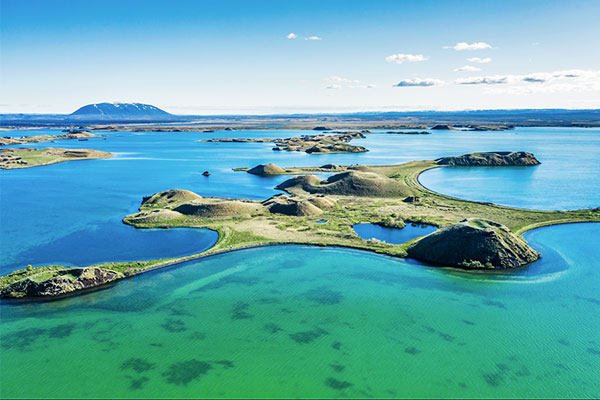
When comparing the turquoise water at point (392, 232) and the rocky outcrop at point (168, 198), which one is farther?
the rocky outcrop at point (168, 198)

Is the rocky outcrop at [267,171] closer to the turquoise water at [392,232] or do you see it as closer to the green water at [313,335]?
the turquoise water at [392,232]

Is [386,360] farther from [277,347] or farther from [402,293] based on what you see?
[402,293]

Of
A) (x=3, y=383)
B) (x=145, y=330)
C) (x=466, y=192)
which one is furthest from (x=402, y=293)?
(x=466, y=192)

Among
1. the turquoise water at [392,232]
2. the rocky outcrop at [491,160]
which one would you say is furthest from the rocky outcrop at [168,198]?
the rocky outcrop at [491,160]

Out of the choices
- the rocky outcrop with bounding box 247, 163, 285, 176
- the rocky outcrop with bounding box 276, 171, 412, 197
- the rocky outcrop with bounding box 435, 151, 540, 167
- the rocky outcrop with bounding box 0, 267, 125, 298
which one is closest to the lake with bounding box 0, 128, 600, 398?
the rocky outcrop with bounding box 0, 267, 125, 298

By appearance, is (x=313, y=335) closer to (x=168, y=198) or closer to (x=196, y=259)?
(x=196, y=259)

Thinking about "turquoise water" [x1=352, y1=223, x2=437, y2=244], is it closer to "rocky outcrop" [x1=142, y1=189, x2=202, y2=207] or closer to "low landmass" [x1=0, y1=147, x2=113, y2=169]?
"rocky outcrop" [x1=142, y1=189, x2=202, y2=207]
